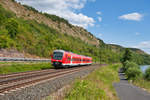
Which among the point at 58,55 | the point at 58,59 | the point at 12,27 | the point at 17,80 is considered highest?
A: the point at 12,27

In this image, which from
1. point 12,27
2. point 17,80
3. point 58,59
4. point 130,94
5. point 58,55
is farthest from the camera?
point 12,27

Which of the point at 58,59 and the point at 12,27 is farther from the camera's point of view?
the point at 12,27

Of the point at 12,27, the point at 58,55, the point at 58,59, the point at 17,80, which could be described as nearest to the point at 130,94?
the point at 17,80

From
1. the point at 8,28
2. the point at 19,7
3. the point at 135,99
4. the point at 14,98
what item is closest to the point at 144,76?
the point at 135,99

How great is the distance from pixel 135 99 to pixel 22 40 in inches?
2008

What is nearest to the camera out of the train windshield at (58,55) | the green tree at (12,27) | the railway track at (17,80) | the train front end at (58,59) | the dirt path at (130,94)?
the railway track at (17,80)

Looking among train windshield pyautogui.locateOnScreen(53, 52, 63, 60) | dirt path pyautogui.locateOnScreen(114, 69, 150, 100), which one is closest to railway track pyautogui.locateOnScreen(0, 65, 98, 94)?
dirt path pyautogui.locateOnScreen(114, 69, 150, 100)

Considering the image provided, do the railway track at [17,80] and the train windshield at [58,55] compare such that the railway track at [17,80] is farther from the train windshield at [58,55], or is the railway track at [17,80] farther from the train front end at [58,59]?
the train windshield at [58,55]

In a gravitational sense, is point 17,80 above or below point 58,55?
below

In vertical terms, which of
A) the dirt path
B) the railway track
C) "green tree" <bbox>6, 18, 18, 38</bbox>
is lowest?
the dirt path

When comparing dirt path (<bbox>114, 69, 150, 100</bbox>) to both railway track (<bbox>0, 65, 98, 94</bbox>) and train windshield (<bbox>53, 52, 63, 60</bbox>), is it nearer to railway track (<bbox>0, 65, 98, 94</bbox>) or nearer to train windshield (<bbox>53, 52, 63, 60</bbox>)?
railway track (<bbox>0, 65, 98, 94</bbox>)

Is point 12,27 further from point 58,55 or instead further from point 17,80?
point 17,80

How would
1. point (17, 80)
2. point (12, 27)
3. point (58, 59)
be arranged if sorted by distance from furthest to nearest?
point (12, 27)
point (58, 59)
point (17, 80)

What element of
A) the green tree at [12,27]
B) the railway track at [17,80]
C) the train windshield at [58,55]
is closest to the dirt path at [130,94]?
the railway track at [17,80]
